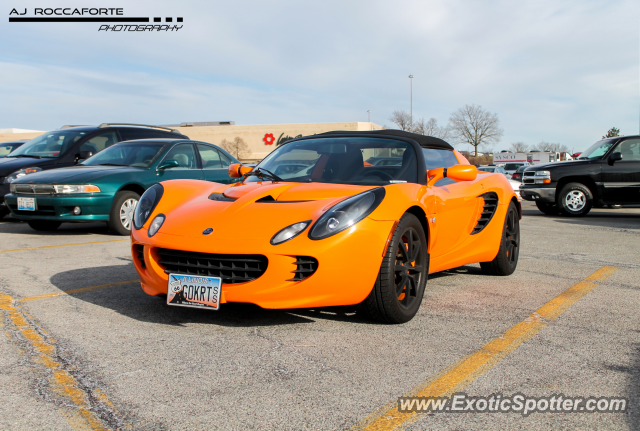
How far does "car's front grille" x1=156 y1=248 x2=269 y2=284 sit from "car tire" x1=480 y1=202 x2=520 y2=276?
2.78m

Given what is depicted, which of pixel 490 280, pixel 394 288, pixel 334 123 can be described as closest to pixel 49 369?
pixel 394 288

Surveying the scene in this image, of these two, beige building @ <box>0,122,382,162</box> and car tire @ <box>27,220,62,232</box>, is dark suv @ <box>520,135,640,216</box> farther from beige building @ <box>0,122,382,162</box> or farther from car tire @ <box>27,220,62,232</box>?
beige building @ <box>0,122,382,162</box>

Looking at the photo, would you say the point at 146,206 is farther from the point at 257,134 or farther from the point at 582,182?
the point at 257,134

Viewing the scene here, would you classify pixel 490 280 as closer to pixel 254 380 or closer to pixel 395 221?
pixel 395 221

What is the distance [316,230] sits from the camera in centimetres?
322

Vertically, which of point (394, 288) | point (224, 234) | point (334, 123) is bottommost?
point (394, 288)

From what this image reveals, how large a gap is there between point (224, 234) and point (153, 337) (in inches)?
27.5

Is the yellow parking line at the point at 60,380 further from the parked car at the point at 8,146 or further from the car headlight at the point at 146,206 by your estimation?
the parked car at the point at 8,146

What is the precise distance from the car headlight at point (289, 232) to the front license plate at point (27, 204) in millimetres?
5549

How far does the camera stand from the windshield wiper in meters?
4.37

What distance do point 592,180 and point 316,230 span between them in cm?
1096

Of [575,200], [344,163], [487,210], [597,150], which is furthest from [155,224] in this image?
[597,150]

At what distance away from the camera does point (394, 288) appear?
340 cm

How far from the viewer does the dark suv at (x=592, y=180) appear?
1199 cm
